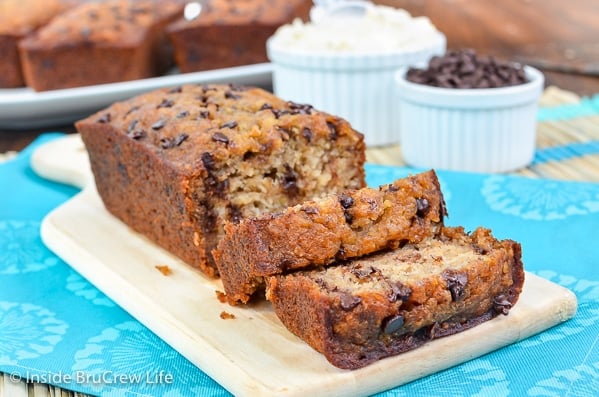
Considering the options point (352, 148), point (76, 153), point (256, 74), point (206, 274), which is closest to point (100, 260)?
point (206, 274)

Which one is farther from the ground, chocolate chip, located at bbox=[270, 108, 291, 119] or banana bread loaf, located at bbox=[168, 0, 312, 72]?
chocolate chip, located at bbox=[270, 108, 291, 119]

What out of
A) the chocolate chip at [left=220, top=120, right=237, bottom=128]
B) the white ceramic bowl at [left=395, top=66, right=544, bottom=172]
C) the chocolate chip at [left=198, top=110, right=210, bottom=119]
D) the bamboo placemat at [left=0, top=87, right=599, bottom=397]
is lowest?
the bamboo placemat at [left=0, top=87, right=599, bottom=397]

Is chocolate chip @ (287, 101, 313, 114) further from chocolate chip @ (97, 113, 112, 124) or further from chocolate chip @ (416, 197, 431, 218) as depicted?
chocolate chip @ (97, 113, 112, 124)

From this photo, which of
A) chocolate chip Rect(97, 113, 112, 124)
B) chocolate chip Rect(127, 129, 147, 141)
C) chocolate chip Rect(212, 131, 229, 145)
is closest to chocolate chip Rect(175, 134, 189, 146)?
chocolate chip Rect(212, 131, 229, 145)

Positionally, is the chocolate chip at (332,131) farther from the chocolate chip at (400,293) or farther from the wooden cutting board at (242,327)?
the chocolate chip at (400,293)

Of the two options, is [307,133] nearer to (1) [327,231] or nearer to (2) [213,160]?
(2) [213,160]

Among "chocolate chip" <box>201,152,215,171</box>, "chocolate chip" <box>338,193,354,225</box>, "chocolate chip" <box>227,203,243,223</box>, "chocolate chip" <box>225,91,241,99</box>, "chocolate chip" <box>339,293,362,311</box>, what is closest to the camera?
"chocolate chip" <box>339,293,362,311</box>

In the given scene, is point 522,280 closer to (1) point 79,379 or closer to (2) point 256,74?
(1) point 79,379

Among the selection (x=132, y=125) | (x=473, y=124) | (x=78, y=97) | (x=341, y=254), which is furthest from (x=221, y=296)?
(x=78, y=97)
